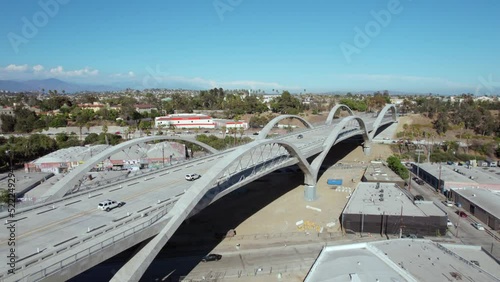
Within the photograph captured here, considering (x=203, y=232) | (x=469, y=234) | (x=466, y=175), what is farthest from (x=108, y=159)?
(x=466, y=175)

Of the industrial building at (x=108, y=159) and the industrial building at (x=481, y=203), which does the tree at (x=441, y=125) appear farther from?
the industrial building at (x=108, y=159)

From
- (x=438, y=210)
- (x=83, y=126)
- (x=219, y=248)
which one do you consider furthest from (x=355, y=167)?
(x=83, y=126)

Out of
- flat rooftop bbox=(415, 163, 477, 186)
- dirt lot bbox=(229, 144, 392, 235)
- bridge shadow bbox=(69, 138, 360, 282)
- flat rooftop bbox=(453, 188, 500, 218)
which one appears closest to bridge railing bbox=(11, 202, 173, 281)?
bridge shadow bbox=(69, 138, 360, 282)

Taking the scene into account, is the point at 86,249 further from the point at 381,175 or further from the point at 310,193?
the point at 381,175

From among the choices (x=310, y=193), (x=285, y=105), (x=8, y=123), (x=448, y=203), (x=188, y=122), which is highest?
(x=285, y=105)

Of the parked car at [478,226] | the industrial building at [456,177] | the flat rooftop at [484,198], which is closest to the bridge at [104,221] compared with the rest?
the parked car at [478,226]

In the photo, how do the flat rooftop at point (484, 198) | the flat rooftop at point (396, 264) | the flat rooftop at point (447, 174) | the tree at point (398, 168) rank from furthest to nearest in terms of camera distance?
the tree at point (398, 168), the flat rooftop at point (447, 174), the flat rooftop at point (484, 198), the flat rooftop at point (396, 264)
